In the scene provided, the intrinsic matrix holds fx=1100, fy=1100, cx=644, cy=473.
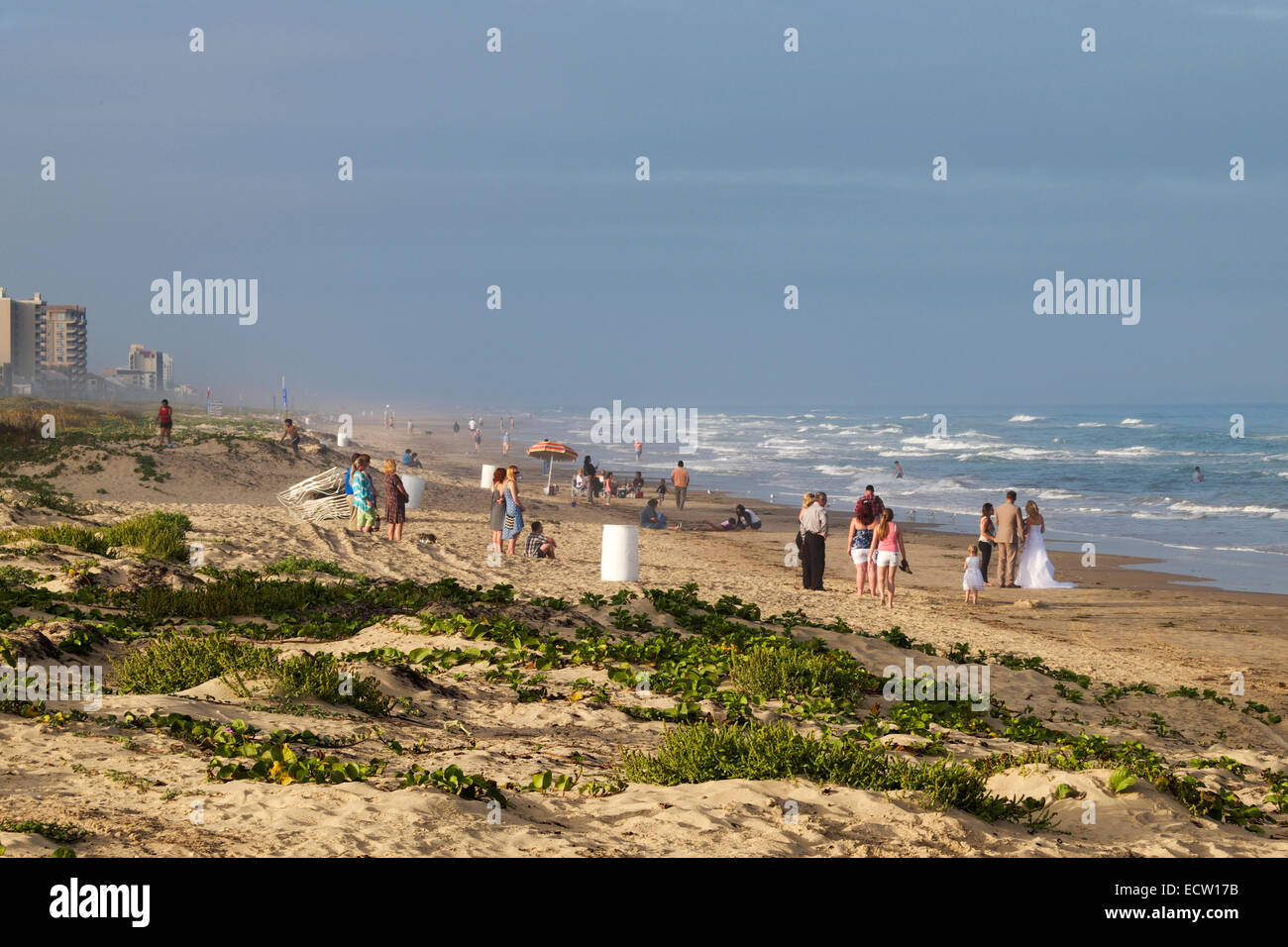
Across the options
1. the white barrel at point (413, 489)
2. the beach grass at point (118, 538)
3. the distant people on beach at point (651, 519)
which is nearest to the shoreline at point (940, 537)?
the distant people on beach at point (651, 519)

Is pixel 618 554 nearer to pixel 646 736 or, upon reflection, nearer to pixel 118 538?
pixel 118 538

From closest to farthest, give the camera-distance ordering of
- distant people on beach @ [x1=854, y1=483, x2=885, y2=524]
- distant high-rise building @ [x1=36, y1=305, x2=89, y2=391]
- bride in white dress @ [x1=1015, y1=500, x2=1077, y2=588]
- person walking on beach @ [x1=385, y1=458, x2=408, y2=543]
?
distant people on beach @ [x1=854, y1=483, x2=885, y2=524] < person walking on beach @ [x1=385, y1=458, x2=408, y2=543] < bride in white dress @ [x1=1015, y1=500, x2=1077, y2=588] < distant high-rise building @ [x1=36, y1=305, x2=89, y2=391]

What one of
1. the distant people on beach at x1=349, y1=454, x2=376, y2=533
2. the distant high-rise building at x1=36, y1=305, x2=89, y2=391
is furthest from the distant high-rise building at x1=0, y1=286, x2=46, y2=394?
the distant people on beach at x1=349, y1=454, x2=376, y2=533

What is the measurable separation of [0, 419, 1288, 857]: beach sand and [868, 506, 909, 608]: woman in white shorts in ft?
1.35

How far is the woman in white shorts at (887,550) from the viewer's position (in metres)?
16.7

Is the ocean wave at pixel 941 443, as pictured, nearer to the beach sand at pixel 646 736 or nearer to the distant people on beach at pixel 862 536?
the beach sand at pixel 646 736

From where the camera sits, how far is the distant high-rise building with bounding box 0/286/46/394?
117938 mm

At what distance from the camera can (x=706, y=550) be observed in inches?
969

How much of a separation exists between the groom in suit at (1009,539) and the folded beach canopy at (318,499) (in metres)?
12.7

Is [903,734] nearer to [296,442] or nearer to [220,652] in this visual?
[220,652]

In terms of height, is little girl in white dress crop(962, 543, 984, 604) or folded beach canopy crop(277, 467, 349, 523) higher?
folded beach canopy crop(277, 467, 349, 523)

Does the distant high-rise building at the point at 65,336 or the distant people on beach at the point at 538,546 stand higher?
the distant high-rise building at the point at 65,336

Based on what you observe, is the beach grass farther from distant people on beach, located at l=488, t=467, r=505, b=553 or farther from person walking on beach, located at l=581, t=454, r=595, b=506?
person walking on beach, located at l=581, t=454, r=595, b=506
